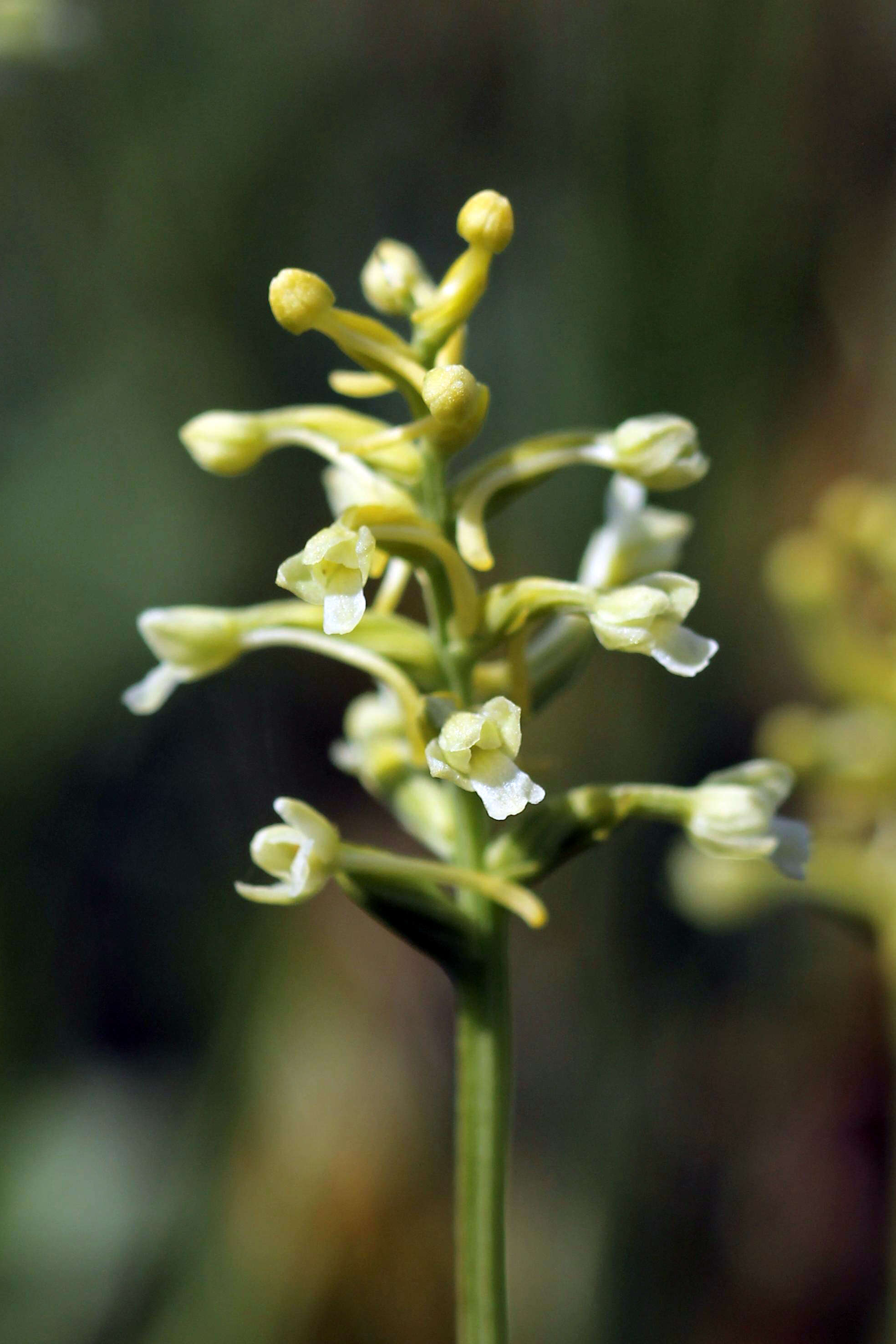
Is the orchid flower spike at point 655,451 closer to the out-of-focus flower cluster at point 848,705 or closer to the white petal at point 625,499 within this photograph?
the white petal at point 625,499

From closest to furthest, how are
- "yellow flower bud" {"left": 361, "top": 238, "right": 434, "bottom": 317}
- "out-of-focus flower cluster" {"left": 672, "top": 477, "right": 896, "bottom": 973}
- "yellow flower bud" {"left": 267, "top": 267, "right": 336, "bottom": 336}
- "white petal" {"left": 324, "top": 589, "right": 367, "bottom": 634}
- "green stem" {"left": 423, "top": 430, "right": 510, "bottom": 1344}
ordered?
"white petal" {"left": 324, "top": 589, "right": 367, "bottom": 634}, "yellow flower bud" {"left": 267, "top": 267, "right": 336, "bottom": 336}, "green stem" {"left": 423, "top": 430, "right": 510, "bottom": 1344}, "yellow flower bud" {"left": 361, "top": 238, "right": 434, "bottom": 317}, "out-of-focus flower cluster" {"left": 672, "top": 477, "right": 896, "bottom": 973}

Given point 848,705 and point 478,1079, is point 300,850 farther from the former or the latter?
point 848,705

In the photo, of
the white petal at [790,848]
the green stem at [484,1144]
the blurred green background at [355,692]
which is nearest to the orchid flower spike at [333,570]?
the green stem at [484,1144]

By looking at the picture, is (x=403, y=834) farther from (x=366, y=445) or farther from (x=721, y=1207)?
(x=366, y=445)

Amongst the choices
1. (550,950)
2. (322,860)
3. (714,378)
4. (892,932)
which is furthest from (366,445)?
(550,950)

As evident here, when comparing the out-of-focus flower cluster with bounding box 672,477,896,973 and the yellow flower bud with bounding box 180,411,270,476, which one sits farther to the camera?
the out-of-focus flower cluster with bounding box 672,477,896,973

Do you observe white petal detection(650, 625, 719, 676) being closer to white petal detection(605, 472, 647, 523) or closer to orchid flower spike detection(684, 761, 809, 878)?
orchid flower spike detection(684, 761, 809, 878)

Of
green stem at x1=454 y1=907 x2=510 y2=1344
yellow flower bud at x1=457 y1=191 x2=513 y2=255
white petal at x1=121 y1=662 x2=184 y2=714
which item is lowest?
green stem at x1=454 y1=907 x2=510 y2=1344

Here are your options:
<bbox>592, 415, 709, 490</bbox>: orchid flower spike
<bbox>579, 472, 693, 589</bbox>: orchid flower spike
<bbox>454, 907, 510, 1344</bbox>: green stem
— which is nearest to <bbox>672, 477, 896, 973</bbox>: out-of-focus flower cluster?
<bbox>579, 472, 693, 589</bbox>: orchid flower spike
